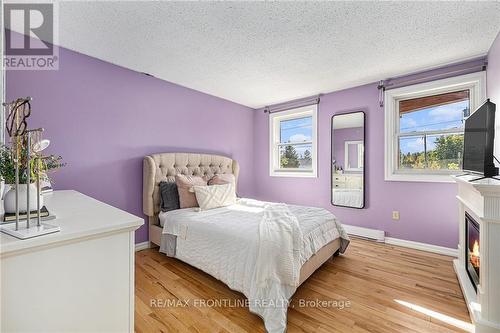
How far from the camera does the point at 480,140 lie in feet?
5.84

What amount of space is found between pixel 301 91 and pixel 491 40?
81.8 inches

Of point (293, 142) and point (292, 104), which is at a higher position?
point (292, 104)

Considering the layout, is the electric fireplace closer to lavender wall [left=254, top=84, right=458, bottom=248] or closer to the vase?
lavender wall [left=254, top=84, right=458, bottom=248]

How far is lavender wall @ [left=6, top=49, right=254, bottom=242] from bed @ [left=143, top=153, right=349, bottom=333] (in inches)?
8.8

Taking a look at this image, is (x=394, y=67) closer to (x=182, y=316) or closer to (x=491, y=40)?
(x=491, y=40)

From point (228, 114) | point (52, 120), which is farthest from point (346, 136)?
point (52, 120)

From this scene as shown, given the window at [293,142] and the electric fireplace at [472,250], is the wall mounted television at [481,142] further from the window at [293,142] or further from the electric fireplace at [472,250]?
the window at [293,142]

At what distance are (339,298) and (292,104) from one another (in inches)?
123

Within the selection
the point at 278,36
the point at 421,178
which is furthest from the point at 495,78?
the point at 278,36

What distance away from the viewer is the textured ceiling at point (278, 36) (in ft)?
5.85

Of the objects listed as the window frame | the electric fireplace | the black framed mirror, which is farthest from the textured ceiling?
the electric fireplace

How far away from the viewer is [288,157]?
4.40 m

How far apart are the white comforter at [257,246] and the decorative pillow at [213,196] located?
14 centimetres

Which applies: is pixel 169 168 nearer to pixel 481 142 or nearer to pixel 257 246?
pixel 257 246
